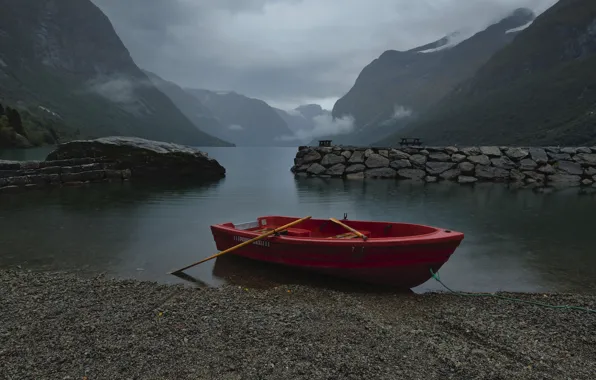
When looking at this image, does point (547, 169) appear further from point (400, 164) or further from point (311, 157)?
point (311, 157)

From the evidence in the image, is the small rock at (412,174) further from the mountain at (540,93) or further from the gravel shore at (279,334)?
the mountain at (540,93)

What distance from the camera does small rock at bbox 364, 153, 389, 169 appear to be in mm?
46156

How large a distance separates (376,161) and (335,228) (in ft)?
111

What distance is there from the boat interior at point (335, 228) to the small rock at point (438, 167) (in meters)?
33.5

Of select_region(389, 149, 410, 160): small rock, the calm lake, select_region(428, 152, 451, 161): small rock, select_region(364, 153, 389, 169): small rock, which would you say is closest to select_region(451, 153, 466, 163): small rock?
select_region(428, 152, 451, 161): small rock

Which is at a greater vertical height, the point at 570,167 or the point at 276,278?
the point at 570,167

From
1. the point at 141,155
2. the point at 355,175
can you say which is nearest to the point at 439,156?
the point at 355,175

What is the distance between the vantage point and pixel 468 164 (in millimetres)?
42969

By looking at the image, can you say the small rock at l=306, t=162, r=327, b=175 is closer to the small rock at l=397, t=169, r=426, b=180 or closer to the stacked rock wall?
the small rock at l=397, t=169, r=426, b=180

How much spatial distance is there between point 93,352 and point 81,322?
1663 millimetres

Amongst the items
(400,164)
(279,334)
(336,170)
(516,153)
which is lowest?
(279,334)

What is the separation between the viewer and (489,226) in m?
20.8

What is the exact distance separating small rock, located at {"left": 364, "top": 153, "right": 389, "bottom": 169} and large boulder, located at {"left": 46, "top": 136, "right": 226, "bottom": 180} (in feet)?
67.6

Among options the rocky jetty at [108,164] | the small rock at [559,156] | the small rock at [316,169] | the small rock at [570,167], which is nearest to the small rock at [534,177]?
the small rock at [570,167]
